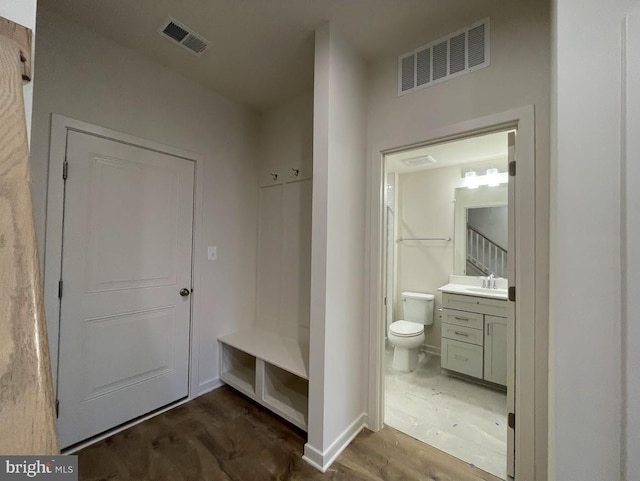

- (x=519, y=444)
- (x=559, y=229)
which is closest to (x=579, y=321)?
(x=559, y=229)

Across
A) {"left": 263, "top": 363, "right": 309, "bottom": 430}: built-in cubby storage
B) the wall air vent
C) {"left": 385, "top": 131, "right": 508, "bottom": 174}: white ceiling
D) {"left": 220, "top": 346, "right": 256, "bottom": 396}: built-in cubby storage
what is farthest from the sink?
{"left": 220, "top": 346, "right": 256, "bottom": 396}: built-in cubby storage

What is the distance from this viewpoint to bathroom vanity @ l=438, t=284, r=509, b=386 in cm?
237

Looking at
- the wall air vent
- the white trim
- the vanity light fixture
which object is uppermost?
the wall air vent

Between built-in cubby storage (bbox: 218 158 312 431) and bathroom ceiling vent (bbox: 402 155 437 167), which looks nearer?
built-in cubby storage (bbox: 218 158 312 431)

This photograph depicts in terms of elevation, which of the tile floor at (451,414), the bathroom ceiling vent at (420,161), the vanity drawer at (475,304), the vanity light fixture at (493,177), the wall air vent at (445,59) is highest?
the wall air vent at (445,59)

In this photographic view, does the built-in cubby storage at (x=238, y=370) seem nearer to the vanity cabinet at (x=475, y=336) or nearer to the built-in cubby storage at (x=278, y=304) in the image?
the built-in cubby storage at (x=278, y=304)

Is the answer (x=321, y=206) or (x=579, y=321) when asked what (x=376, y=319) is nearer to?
(x=321, y=206)

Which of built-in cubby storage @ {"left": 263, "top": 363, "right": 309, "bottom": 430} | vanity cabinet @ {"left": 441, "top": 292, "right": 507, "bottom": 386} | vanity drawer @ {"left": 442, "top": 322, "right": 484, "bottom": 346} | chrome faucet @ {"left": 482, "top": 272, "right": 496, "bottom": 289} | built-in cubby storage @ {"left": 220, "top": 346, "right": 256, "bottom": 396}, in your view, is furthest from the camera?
chrome faucet @ {"left": 482, "top": 272, "right": 496, "bottom": 289}

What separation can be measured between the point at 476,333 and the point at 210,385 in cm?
250

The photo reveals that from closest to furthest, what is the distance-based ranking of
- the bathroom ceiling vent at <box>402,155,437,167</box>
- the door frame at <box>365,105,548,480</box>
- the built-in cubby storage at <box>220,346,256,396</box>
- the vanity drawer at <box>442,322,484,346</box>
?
the door frame at <box>365,105,548,480</box> < the built-in cubby storage at <box>220,346,256,396</box> < the vanity drawer at <box>442,322,484,346</box> < the bathroom ceiling vent at <box>402,155,437,167</box>

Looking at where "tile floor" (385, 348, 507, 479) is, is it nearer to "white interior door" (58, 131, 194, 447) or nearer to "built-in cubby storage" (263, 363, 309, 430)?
"built-in cubby storage" (263, 363, 309, 430)

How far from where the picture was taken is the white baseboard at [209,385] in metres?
2.24

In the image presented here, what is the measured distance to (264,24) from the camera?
1.62m

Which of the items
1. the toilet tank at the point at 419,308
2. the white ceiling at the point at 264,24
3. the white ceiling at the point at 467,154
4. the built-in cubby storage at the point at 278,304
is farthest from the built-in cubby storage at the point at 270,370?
the white ceiling at the point at 264,24
